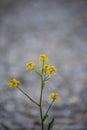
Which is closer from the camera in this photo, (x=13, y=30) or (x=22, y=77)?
(x=22, y=77)

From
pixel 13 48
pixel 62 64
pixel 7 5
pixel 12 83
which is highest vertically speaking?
pixel 7 5

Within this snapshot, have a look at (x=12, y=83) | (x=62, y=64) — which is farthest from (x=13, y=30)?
(x=12, y=83)

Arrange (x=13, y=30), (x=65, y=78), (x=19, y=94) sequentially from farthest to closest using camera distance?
(x=13, y=30), (x=65, y=78), (x=19, y=94)

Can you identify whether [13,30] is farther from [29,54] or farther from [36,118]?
[36,118]

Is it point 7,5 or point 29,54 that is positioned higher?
point 7,5

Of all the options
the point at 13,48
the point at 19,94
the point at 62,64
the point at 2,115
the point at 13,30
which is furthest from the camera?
the point at 13,30

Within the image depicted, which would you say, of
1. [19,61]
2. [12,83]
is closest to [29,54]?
[19,61]
